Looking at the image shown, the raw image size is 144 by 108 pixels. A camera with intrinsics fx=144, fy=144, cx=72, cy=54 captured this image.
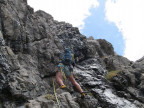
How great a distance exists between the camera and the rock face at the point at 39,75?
8.95m

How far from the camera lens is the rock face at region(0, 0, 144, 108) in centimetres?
895

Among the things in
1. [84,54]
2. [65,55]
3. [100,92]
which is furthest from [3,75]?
[84,54]

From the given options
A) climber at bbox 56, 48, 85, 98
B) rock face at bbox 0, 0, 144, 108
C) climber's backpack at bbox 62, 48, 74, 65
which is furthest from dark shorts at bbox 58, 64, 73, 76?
rock face at bbox 0, 0, 144, 108

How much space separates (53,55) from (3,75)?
7705mm

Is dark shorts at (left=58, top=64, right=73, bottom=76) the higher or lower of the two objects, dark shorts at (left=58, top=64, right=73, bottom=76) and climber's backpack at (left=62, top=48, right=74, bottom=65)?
the lower

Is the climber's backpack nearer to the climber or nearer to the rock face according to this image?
the climber

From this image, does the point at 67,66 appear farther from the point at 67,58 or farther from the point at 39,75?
the point at 39,75

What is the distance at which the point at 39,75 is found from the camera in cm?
1283

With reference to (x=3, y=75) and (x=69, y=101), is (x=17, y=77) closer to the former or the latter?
(x=3, y=75)

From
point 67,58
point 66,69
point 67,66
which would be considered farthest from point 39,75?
point 67,58

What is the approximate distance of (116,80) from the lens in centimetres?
2020

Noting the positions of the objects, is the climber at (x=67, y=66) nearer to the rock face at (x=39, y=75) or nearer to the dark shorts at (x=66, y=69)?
the dark shorts at (x=66, y=69)

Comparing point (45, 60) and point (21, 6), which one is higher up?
point (21, 6)

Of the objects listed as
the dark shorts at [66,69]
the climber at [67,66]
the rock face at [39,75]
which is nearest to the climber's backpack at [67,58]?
the climber at [67,66]
